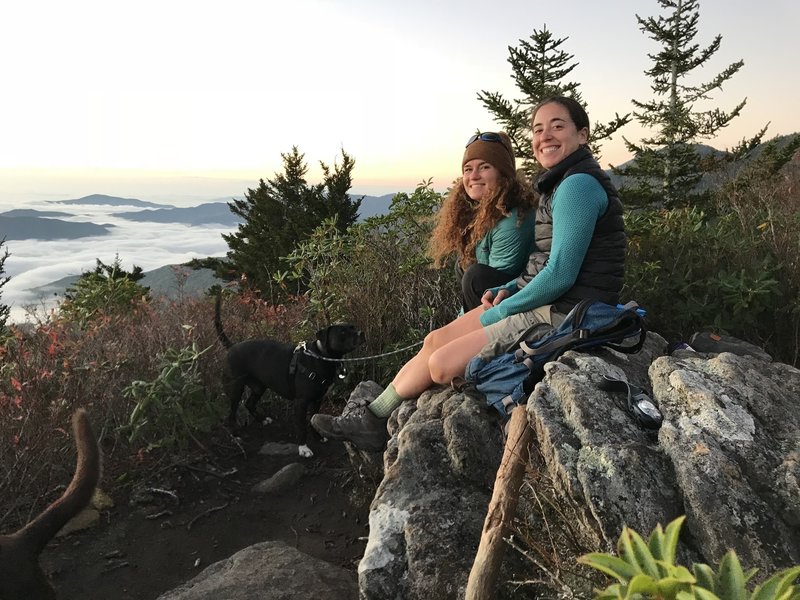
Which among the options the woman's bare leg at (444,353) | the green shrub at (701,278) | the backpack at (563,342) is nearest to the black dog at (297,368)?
the woman's bare leg at (444,353)

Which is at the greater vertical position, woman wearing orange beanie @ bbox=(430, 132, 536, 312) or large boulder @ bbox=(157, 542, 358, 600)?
woman wearing orange beanie @ bbox=(430, 132, 536, 312)

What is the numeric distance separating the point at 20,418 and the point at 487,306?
3.24m

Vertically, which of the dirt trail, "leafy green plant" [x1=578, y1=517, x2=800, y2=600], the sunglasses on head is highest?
the sunglasses on head

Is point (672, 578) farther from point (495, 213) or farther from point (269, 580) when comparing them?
point (495, 213)

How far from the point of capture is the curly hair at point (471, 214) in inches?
144

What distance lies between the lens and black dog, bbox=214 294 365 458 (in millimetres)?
4617

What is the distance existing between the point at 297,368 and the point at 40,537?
2430 millimetres

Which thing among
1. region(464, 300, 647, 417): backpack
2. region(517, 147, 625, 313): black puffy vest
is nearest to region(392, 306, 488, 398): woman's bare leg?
region(464, 300, 647, 417): backpack

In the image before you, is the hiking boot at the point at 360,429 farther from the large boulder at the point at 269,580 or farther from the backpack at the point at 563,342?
the backpack at the point at 563,342

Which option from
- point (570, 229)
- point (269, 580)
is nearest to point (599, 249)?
point (570, 229)

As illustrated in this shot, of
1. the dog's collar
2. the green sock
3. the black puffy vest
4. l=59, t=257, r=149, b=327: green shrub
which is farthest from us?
l=59, t=257, r=149, b=327: green shrub

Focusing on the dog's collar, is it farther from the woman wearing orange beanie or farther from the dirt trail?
the woman wearing orange beanie

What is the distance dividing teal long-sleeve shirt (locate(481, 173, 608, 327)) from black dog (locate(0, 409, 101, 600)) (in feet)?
8.07

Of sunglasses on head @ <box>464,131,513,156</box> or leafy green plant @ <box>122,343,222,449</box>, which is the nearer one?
sunglasses on head @ <box>464,131,513,156</box>
